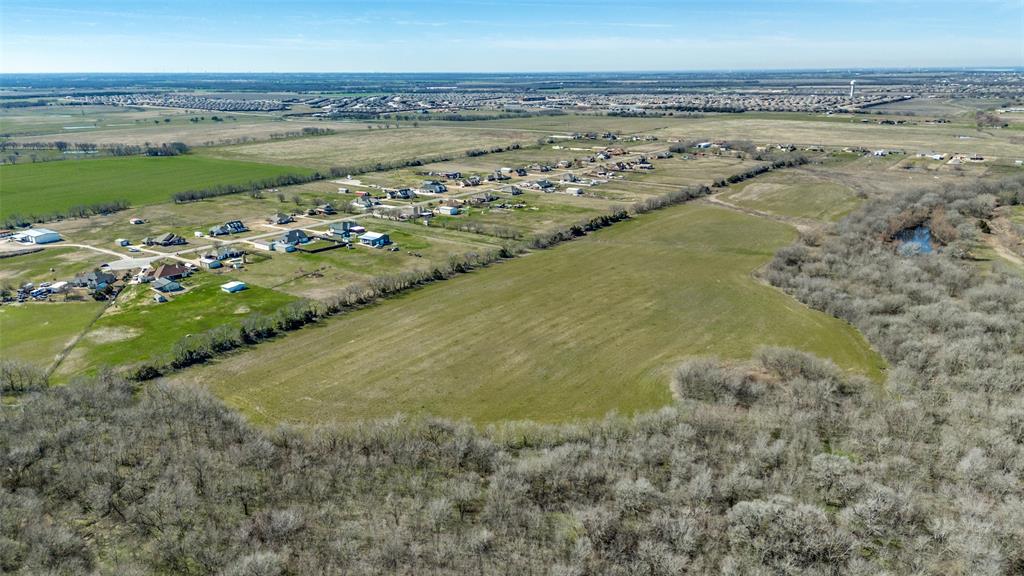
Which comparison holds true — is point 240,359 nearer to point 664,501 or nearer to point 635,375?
point 635,375

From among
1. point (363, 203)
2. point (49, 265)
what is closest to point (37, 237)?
point (49, 265)

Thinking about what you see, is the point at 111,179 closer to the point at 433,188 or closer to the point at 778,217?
the point at 433,188

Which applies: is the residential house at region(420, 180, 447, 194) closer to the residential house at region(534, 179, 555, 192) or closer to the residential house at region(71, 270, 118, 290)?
the residential house at region(534, 179, 555, 192)

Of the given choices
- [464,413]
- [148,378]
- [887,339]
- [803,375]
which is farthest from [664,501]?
[148,378]

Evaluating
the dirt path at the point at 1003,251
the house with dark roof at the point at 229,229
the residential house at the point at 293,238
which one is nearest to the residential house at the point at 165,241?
the house with dark roof at the point at 229,229

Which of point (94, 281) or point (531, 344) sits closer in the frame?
point (531, 344)

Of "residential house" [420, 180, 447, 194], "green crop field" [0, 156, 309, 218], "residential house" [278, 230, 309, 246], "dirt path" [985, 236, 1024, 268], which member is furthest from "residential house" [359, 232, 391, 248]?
"dirt path" [985, 236, 1024, 268]

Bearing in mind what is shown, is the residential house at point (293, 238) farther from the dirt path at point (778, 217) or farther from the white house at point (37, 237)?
the dirt path at point (778, 217)
